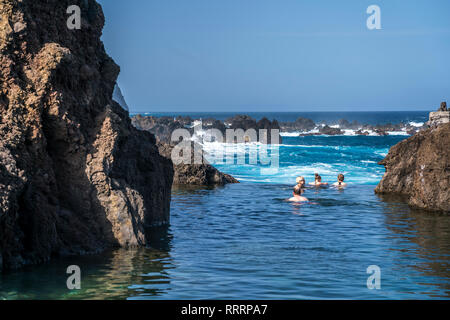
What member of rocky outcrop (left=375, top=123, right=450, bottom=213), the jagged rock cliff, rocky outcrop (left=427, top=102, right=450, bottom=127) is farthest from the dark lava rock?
the jagged rock cliff

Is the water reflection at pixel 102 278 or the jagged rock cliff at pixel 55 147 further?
the jagged rock cliff at pixel 55 147

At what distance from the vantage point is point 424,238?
11406mm

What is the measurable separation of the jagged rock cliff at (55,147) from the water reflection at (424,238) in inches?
180

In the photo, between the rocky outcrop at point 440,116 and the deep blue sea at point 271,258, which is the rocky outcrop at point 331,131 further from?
the deep blue sea at point 271,258

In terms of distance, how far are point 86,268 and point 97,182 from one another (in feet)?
5.35

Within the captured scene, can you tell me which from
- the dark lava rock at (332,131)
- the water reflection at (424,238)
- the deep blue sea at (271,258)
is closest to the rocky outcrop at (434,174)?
the water reflection at (424,238)

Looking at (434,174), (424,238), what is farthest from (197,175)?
(424,238)

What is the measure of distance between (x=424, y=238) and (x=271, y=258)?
363 centimetres

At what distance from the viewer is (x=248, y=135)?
58.7 metres

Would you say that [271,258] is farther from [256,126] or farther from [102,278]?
[256,126]

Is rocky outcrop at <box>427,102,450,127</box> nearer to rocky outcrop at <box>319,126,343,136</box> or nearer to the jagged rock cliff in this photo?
the jagged rock cliff

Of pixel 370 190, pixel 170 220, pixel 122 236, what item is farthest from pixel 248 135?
pixel 122 236

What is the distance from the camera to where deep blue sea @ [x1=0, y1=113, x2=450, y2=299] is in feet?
24.3

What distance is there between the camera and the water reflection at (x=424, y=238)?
858cm
